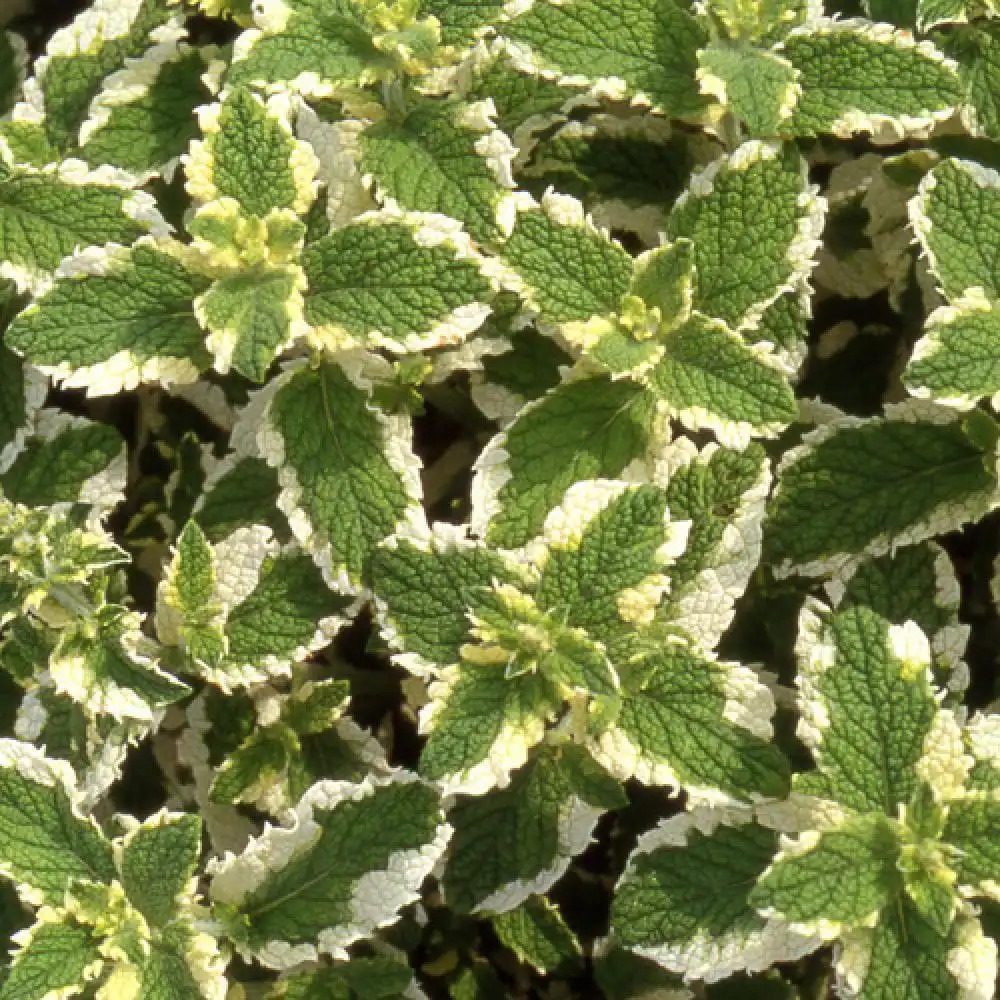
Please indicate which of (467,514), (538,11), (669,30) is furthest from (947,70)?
(467,514)

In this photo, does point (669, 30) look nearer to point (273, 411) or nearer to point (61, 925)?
point (273, 411)

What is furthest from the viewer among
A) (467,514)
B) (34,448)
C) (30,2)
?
(30,2)

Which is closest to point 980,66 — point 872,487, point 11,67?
point 872,487

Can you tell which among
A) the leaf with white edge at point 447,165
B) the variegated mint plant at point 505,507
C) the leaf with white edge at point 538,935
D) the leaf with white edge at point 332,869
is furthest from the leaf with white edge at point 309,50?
the leaf with white edge at point 538,935

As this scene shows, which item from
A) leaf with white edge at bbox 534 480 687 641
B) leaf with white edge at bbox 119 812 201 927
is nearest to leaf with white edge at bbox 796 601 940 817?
leaf with white edge at bbox 534 480 687 641

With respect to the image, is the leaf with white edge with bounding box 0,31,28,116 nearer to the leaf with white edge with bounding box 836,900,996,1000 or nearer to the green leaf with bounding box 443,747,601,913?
the green leaf with bounding box 443,747,601,913

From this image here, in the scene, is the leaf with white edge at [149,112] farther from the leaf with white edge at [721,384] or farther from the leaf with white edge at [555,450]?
the leaf with white edge at [721,384]
